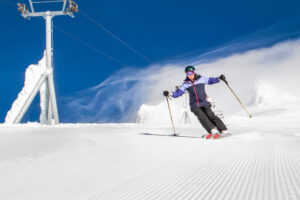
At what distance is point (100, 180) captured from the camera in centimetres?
166

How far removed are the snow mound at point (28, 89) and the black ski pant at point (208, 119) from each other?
8.11 metres

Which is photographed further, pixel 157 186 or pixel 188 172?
pixel 188 172

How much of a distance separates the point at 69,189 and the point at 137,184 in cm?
40

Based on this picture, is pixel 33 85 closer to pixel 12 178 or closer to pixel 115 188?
pixel 12 178

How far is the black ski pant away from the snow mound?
811 centimetres

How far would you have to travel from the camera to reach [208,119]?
605cm

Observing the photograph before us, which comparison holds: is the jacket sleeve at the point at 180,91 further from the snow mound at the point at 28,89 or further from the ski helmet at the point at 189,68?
the snow mound at the point at 28,89

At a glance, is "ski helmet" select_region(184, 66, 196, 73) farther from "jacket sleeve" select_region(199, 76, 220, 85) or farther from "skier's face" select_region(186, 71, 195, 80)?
"jacket sleeve" select_region(199, 76, 220, 85)

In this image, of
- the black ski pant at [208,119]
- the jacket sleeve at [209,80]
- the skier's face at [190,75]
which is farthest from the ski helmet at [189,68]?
the black ski pant at [208,119]

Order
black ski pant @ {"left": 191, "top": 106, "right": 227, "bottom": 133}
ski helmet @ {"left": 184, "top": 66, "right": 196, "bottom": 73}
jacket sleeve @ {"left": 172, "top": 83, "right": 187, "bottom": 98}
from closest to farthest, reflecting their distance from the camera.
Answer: black ski pant @ {"left": 191, "top": 106, "right": 227, "bottom": 133} → ski helmet @ {"left": 184, "top": 66, "right": 196, "bottom": 73} → jacket sleeve @ {"left": 172, "top": 83, "right": 187, "bottom": 98}

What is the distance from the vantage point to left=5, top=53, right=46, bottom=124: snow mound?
439 inches

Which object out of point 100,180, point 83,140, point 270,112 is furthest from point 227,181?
point 270,112

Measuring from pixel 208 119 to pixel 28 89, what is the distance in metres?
9.16

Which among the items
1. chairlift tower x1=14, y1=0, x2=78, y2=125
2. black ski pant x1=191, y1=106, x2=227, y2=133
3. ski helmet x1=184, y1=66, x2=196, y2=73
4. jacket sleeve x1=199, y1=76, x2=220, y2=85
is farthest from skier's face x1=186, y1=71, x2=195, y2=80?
chairlift tower x1=14, y1=0, x2=78, y2=125
